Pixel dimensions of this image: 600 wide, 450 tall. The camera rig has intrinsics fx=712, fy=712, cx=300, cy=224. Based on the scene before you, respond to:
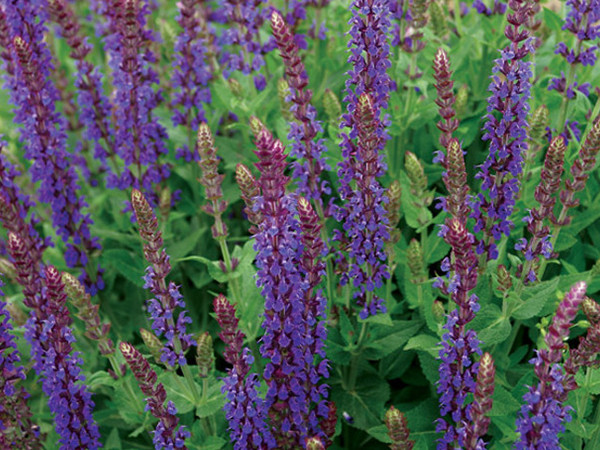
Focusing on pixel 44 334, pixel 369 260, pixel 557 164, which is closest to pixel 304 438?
pixel 369 260

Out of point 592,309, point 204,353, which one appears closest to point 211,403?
point 204,353

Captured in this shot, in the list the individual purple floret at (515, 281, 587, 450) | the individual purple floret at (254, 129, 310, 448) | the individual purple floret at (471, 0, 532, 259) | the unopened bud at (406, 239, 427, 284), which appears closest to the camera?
the individual purple floret at (515, 281, 587, 450)

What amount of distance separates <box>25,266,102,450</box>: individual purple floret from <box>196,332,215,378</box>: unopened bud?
652 millimetres

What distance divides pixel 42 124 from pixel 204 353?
2092 mm

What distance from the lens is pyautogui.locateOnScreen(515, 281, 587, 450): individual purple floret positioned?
2.67m

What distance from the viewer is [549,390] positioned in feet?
9.46

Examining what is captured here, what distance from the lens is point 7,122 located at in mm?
7168

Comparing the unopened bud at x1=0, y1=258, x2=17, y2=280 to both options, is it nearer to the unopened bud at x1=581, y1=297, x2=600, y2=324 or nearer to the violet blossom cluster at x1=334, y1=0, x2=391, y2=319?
the violet blossom cluster at x1=334, y1=0, x2=391, y2=319

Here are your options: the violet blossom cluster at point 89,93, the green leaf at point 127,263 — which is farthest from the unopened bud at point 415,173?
the violet blossom cluster at point 89,93

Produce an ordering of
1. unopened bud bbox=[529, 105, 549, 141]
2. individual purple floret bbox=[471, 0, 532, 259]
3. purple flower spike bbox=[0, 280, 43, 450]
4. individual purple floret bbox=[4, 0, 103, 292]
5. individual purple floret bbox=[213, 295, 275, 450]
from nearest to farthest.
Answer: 1. individual purple floret bbox=[213, 295, 275, 450]
2. individual purple floret bbox=[471, 0, 532, 259]
3. purple flower spike bbox=[0, 280, 43, 450]
4. unopened bud bbox=[529, 105, 549, 141]
5. individual purple floret bbox=[4, 0, 103, 292]

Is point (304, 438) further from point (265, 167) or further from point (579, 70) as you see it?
point (579, 70)

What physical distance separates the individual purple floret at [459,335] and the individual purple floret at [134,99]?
8.40ft

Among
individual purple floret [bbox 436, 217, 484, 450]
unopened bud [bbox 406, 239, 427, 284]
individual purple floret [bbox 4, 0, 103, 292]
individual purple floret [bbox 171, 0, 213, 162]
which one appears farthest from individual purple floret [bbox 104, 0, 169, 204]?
individual purple floret [bbox 436, 217, 484, 450]

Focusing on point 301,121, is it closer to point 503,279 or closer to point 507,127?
point 507,127
